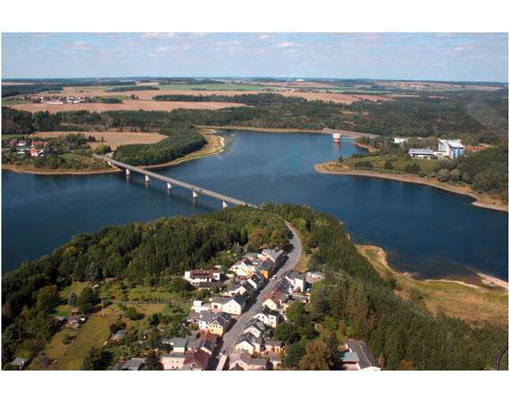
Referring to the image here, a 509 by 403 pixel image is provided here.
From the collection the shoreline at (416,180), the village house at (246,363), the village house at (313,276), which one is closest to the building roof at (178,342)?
the village house at (246,363)

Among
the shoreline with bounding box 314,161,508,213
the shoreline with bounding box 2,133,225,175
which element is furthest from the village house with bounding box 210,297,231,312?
the shoreline with bounding box 2,133,225,175

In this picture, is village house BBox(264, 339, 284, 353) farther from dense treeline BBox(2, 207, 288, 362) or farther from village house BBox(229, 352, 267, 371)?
dense treeline BBox(2, 207, 288, 362)

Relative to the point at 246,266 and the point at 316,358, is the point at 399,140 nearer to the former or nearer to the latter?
the point at 246,266

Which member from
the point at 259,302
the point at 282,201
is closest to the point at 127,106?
the point at 282,201

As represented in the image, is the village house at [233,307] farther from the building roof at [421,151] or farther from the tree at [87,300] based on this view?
the building roof at [421,151]

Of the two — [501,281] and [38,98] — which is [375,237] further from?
[38,98]
